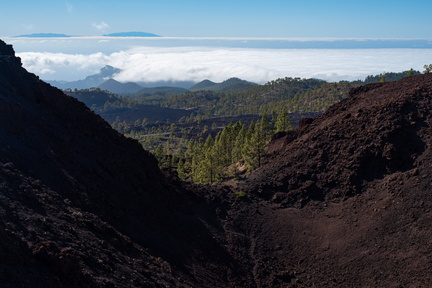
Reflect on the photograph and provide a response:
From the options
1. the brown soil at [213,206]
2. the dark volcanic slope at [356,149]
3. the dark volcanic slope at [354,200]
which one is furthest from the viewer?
the dark volcanic slope at [356,149]

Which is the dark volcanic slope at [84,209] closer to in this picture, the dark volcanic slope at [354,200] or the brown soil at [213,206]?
the brown soil at [213,206]

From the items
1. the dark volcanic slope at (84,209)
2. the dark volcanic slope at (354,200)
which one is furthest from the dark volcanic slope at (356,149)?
the dark volcanic slope at (84,209)

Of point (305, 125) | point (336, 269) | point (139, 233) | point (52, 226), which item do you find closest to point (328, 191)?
point (336, 269)

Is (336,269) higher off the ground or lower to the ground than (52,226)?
lower

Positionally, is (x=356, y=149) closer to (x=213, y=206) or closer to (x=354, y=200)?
(x=354, y=200)

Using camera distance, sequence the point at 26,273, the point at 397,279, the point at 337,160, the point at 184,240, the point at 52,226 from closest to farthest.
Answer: the point at 26,273 → the point at 52,226 → the point at 397,279 → the point at 184,240 → the point at 337,160

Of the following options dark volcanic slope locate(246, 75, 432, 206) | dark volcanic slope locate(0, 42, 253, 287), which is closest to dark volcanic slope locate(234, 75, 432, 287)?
dark volcanic slope locate(246, 75, 432, 206)

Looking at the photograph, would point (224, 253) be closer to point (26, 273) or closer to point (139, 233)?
point (139, 233)
